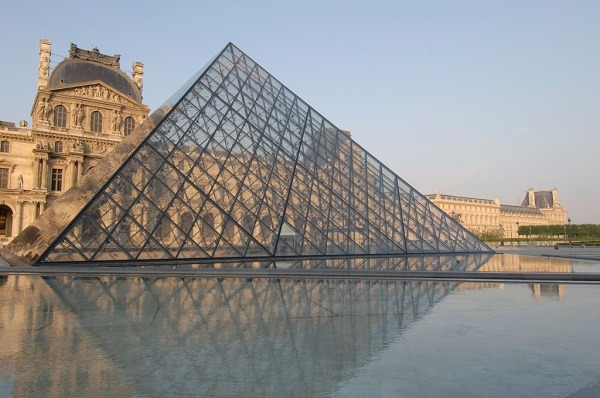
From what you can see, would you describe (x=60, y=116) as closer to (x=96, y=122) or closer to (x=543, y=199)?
(x=96, y=122)

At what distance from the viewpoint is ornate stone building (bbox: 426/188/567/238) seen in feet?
318

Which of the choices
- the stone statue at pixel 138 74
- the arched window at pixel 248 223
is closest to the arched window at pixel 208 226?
the arched window at pixel 248 223

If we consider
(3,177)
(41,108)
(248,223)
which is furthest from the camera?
(41,108)

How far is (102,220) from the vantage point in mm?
12891

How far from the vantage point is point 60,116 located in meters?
41.9

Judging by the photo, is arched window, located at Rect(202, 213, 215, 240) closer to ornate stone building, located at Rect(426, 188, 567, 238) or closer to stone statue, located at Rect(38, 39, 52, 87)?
stone statue, located at Rect(38, 39, 52, 87)

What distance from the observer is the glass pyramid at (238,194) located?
13.3 m

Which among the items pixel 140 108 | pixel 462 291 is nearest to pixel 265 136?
pixel 462 291

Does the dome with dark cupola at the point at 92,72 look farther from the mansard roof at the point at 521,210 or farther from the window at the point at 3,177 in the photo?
the mansard roof at the point at 521,210

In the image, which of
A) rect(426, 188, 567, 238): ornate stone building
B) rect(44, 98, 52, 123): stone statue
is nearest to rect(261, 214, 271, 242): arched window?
rect(44, 98, 52, 123): stone statue

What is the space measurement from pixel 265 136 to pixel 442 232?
9.65 m

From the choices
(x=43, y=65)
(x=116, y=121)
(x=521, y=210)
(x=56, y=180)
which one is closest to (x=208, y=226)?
(x=56, y=180)

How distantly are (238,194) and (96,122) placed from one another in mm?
33763

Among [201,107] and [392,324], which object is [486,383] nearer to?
[392,324]
